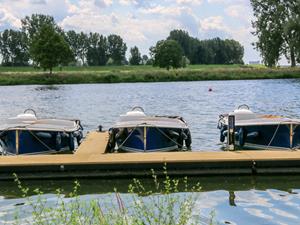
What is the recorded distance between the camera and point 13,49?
14375cm

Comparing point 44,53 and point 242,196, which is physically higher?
point 44,53

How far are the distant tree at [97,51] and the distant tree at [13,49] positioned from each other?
69.5ft

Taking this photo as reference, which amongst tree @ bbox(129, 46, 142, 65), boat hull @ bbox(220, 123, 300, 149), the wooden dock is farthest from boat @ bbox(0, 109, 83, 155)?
tree @ bbox(129, 46, 142, 65)

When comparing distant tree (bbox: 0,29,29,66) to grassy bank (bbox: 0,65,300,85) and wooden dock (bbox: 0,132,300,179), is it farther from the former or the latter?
wooden dock (bbox: 0,132,300,179)

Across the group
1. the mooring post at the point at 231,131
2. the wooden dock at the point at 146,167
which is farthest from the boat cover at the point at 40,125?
the mooring post at the point at 231,131

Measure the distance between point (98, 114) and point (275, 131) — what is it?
19789 millimetres

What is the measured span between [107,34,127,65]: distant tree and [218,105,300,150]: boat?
14013 centimetres

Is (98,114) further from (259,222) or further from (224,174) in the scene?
(259,222)

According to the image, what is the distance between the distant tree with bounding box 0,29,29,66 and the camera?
141 meters

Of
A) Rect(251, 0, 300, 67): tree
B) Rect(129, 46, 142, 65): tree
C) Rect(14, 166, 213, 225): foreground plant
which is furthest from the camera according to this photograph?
Rect(129, 46, 142, 65): tree

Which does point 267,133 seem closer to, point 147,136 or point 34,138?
point 147,136

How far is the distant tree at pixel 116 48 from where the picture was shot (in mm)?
155875

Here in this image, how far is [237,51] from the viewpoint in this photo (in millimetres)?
158375

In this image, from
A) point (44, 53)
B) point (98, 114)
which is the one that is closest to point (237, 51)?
point (44, 53)
